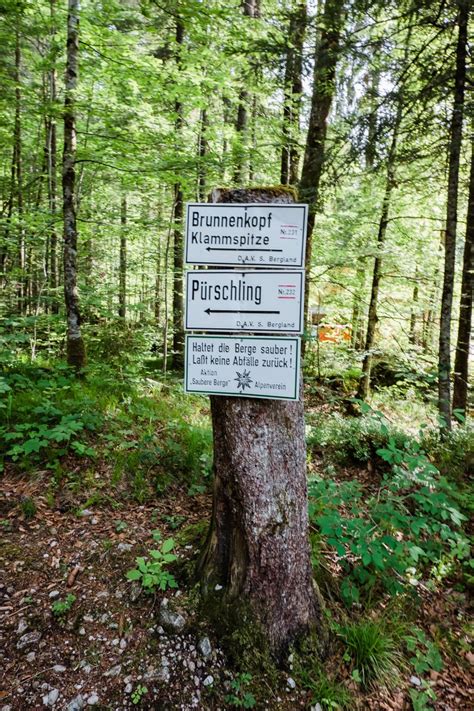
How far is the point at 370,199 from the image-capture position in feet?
27.8

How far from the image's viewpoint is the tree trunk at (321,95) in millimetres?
5168

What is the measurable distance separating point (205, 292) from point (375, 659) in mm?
2592

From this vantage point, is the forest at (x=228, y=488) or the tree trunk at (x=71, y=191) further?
the tree trunk at (x=71, y=191)

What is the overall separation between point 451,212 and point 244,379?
4.62 m

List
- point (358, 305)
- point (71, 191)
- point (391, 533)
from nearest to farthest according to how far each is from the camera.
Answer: point (391, 533) → point (71, 191) → point (358, 305)

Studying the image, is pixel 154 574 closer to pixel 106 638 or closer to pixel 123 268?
pixel 106 638

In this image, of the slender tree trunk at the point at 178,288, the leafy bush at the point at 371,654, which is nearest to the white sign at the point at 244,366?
the leafy bush at the point at 371,654

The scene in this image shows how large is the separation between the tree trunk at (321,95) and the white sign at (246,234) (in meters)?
3.46

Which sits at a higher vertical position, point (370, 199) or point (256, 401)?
point (370, 199)

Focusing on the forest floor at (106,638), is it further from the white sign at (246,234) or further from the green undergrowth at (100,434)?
the white sign at (246,234)

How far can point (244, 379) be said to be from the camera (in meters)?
2.26

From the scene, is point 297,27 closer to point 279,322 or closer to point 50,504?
point 279,322

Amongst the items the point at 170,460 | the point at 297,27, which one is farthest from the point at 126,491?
the point at 297,27

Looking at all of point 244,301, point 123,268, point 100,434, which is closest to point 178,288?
point 123,268
